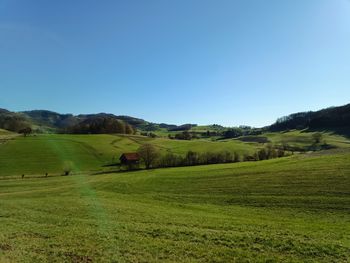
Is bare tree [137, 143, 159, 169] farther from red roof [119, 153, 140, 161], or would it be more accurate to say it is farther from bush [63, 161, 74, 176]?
bush [63, 161, 74, 176]

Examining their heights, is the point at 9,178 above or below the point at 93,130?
below

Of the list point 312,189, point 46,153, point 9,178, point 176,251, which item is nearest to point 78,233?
point 176,251

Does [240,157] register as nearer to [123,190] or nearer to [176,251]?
[123,190]

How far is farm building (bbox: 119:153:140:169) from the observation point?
340ft

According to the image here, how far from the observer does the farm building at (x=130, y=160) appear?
340 feet

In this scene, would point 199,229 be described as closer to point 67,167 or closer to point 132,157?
point 67,167

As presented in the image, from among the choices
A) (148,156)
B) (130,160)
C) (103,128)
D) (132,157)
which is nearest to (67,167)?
(130,160)

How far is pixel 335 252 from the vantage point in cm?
1656

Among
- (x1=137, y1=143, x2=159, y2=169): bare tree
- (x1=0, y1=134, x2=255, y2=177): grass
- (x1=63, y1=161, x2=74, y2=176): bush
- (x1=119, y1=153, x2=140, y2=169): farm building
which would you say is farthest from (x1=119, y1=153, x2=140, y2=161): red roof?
(x1=63, y1=161, x2=74, y2=176): bush

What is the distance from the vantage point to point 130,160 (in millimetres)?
105438

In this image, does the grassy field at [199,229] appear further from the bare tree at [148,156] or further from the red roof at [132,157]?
the red roof at [132,157]

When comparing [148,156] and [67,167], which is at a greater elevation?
[148,156]

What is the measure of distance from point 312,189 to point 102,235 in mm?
30465

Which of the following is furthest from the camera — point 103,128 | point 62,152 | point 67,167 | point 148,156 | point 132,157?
point 103,128
